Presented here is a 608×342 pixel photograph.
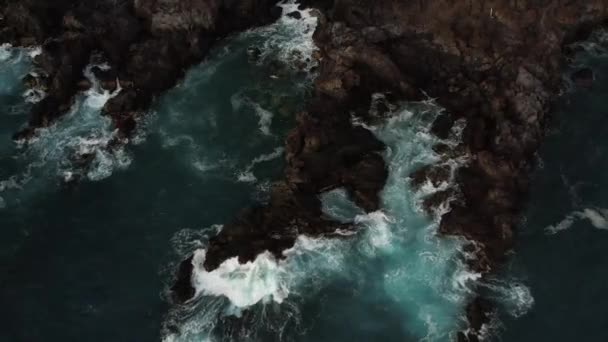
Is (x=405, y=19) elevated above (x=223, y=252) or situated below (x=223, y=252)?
above

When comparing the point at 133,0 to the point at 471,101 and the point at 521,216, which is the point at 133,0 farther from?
the point at 521,216

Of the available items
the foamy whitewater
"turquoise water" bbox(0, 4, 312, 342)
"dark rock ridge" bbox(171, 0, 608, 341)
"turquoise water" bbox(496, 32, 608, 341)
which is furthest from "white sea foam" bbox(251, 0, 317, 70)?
"turquoise water" bbox(496, 32, 608, 341)

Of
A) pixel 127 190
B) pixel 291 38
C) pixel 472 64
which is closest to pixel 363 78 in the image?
pixel 472 64

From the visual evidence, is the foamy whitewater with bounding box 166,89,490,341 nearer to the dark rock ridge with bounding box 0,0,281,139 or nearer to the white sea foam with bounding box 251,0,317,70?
the white sea foam with bounding box 251,0,317,70

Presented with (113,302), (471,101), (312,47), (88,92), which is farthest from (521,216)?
(88,92)

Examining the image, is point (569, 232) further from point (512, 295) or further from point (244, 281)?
point (244, 281)

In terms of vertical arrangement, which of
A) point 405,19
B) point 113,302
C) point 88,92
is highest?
point 405,19
